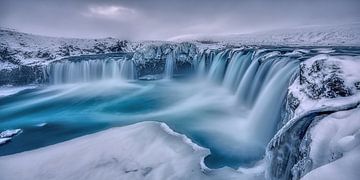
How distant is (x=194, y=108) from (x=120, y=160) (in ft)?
20.8

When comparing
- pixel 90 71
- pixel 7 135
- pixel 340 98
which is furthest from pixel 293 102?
pixel 90 71

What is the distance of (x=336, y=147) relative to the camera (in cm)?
240

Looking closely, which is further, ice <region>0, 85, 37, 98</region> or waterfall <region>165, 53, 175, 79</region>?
waterfall <region>165, 53, 175, 79</region>

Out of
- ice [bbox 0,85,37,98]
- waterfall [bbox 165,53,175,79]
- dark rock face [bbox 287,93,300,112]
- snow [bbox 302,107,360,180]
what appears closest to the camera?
snow [bbox 302,107,360,180]

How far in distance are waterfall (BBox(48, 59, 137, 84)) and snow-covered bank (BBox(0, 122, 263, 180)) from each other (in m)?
16.5

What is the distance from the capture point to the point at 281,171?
373 centimetres

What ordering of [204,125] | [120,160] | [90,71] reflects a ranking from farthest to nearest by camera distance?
[90,71] → [204,125] → [120,160]

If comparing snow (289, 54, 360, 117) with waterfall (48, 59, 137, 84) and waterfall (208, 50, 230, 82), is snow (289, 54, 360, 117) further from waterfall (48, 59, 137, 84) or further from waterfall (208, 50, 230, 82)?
waterfall (48, 59, 137, 84)

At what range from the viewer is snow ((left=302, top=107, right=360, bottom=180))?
77.4 inches

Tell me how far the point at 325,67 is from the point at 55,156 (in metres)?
7.35

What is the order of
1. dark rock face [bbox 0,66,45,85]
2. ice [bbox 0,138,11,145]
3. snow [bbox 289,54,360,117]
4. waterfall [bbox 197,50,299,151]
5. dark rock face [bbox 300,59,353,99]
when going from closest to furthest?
snow [bbox 289,54,360,117] < dark rock face [bbox 300,59,353,99] < waterfall [bbox 197,50,299,151] < ice [bbox 0,138,11,145] < dark rock face [bbox 0,66,45,85]

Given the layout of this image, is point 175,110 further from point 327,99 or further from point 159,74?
point 159,74

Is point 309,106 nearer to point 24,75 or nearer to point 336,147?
point 336,147

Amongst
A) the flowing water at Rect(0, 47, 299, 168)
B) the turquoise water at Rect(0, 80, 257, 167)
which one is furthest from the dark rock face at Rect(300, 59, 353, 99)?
the turquoise water at Rect(0, 80, 257, 167)
